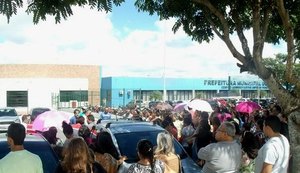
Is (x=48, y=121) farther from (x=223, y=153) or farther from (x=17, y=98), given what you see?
(x=17, y=98)

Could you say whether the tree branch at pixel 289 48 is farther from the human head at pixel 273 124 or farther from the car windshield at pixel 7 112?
the car windshield at pixel 7 112

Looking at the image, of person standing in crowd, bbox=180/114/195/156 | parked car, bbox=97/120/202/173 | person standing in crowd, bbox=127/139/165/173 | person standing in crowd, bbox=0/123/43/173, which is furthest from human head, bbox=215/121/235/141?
person standing in crowd, bbox=180/114/195/156

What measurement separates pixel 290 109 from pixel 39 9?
3.57m

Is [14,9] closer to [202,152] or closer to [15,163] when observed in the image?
[15,163]

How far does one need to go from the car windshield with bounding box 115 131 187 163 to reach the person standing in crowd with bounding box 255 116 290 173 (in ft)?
9.02

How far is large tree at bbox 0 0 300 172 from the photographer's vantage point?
5.46 metres

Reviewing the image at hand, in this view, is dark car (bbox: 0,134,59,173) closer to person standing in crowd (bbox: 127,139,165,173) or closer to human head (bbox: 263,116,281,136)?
person standing in crowd (bbox: 127,139,165,173)

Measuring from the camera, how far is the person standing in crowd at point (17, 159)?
419 centimetres

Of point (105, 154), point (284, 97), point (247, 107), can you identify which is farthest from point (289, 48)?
point (247, 107)

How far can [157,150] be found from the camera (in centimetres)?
537

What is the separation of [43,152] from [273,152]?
2922 mm

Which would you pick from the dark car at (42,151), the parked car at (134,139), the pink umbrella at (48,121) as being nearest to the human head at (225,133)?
the parked car at (134,139)

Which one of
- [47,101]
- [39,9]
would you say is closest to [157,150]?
[39,9]

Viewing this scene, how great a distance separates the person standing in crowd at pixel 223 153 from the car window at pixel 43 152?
194 centimetres
